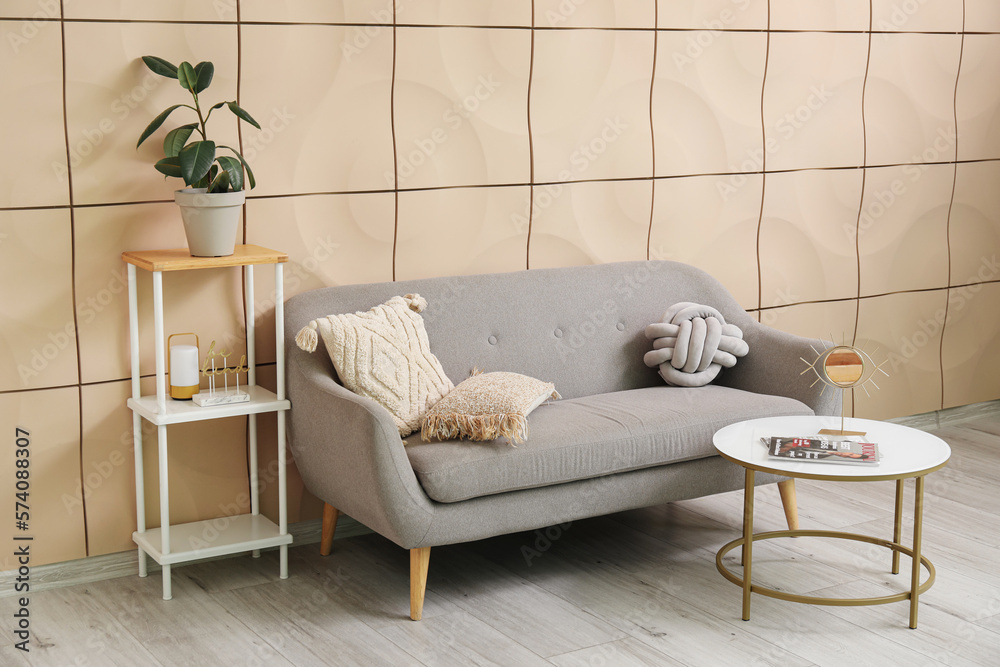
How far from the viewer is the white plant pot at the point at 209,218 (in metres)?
2.96

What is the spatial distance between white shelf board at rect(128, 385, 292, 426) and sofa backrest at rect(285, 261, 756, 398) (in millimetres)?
167

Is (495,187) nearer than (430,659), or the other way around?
(430,659)

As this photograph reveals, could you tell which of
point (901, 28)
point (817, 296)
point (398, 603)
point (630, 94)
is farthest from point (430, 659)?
point (901, 28)

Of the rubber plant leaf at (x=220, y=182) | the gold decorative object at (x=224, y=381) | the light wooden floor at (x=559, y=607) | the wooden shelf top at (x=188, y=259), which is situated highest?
the rubber plant leaf at (x=220, y=182)

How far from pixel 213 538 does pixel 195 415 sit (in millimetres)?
446

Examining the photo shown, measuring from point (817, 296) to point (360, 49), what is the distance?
2297mm

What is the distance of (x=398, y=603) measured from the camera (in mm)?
3012

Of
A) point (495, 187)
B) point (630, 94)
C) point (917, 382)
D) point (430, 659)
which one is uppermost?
point (630, 94)

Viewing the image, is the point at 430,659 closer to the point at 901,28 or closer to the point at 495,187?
the point at 495,187

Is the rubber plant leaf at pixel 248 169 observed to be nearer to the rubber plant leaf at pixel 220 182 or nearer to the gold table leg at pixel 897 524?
the rubber plant leaf at pixel 220 182

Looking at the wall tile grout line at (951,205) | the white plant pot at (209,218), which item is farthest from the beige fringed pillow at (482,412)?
the wall tile grout line at (951,205)

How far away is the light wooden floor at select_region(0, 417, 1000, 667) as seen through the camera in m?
2.69

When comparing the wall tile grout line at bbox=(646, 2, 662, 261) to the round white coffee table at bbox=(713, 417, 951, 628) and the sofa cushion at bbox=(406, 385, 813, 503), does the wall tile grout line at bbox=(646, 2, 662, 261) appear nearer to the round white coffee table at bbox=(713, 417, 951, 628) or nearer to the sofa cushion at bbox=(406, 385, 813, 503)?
the sofa cushion at bbox=(406, 385, 813, 503)

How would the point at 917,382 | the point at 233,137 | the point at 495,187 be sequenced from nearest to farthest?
the point at 233,137
the point at 495,187
the point at 917,382
